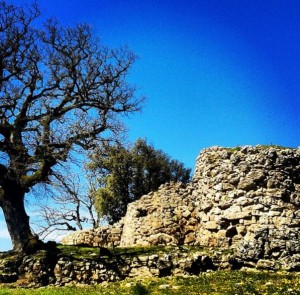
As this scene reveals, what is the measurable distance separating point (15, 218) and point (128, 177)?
28094 mm

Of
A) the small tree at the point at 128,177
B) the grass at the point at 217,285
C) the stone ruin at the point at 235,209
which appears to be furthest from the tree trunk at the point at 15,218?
the small tree at the point at 128,177

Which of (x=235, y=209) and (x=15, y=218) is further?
(x=15, y=218)

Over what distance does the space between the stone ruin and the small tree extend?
61.5 ft

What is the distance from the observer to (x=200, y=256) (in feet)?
74.8

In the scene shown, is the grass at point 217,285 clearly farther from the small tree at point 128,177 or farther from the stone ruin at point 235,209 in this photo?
the small tree at point 128,177

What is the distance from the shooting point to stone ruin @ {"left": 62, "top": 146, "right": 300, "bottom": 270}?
22.9 m

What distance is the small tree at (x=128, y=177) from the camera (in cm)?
5322

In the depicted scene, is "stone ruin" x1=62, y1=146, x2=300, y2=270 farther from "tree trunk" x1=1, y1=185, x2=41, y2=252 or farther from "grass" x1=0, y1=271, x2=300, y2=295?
"tree trunk" x1=1, y1=185, x2=41, y2=252

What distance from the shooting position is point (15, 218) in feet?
90.1

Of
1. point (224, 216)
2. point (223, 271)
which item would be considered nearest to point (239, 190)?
point (224, 216)

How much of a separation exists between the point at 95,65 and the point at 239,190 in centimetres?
1229

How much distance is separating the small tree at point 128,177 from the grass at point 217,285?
3205 cm

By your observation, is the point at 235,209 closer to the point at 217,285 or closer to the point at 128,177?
the point at 217,285

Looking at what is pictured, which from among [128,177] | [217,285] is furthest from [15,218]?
[128,177]
